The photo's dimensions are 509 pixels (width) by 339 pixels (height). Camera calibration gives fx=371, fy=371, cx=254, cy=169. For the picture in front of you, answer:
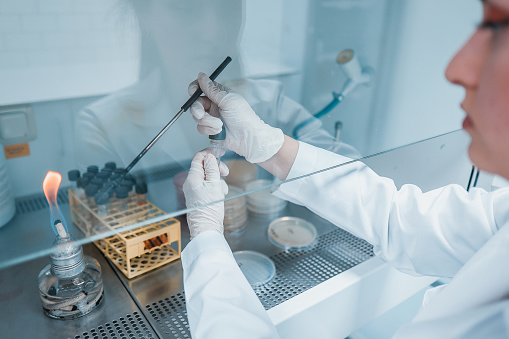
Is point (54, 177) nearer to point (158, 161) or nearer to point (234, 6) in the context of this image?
point (158, 161)

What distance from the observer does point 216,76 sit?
786 mm

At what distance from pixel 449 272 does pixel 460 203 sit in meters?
0.19

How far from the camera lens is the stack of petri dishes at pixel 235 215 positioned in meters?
1.14

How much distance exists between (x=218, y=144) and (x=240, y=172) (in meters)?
0.09

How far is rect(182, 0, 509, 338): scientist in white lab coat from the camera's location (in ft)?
1.82

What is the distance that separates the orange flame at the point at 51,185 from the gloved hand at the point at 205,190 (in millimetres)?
256

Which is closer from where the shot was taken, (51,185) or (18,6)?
(18,6)

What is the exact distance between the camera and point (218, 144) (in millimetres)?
819

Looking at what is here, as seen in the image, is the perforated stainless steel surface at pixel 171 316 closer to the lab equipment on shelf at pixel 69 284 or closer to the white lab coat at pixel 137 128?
the lab equipment on shelf at pixel 69 284

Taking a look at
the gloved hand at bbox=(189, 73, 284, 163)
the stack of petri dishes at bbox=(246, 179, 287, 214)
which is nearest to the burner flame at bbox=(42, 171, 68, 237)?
the gloved hand at bbox=(189, 73, 284, 163)

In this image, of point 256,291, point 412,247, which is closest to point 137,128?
point 256,291

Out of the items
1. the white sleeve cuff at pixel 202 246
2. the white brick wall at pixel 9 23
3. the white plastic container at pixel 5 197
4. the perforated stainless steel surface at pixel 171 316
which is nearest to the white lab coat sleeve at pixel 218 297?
the white sleeve cuff at pixel 202 246

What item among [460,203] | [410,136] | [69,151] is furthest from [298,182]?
[69,151]

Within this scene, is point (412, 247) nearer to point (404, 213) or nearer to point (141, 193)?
point (404, 213)
